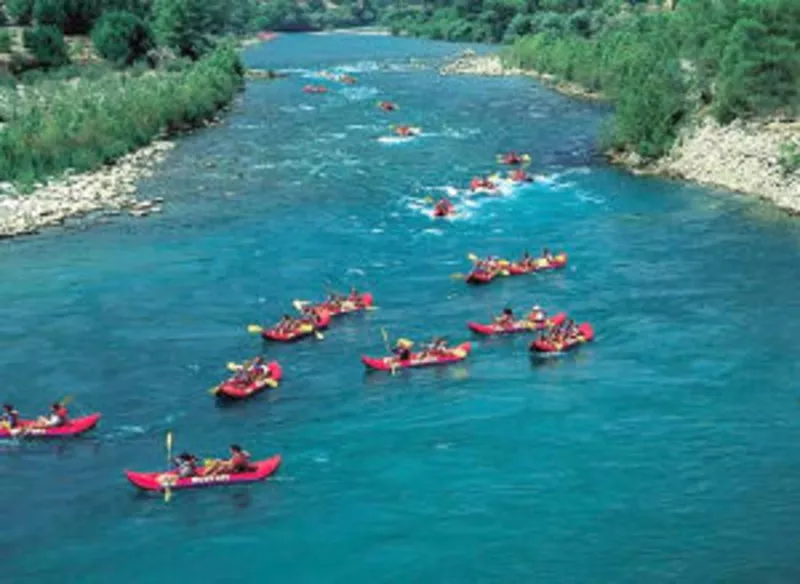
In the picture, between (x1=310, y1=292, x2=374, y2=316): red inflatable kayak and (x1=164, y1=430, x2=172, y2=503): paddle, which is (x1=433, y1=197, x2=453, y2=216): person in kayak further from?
(x1=164, y1=430, x2=172, y2=503): paddle

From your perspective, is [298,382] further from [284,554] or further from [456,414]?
[284,554]

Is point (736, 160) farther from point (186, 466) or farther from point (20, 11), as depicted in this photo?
point (20, 11)

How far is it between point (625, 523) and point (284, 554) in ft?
32.7

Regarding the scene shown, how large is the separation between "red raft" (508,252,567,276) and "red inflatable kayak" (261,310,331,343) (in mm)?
11352

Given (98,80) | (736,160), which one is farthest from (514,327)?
(98,80)

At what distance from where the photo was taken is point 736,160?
7419cm

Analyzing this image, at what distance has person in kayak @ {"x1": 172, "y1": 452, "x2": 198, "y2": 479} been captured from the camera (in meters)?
34.9

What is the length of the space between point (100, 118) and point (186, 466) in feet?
184

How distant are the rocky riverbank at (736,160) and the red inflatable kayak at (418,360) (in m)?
29.0

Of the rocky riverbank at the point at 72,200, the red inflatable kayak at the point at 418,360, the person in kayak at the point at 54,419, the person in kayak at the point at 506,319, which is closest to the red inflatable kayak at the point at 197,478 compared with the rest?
the person in kayak at the point at 54,419

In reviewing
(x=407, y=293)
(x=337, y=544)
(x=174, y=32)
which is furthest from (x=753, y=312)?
(x=174, y=32)

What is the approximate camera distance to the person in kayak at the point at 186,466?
34875mm

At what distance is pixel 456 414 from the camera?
39875 millimetres

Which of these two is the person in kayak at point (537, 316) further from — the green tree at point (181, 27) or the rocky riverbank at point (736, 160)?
the green tree at point (181, 27)
